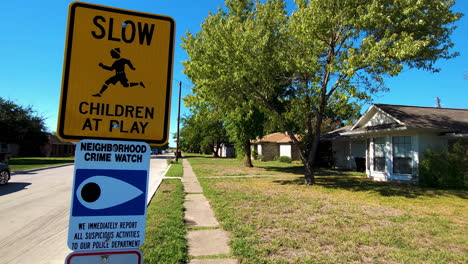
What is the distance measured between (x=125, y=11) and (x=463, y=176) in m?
16.6

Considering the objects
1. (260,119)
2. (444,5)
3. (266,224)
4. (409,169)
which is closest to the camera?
(266,224)

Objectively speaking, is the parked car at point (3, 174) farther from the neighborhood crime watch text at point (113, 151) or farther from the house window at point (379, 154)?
the house window at point (379, 154)

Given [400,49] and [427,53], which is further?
[427,53]

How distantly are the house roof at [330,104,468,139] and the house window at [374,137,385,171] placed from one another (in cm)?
86

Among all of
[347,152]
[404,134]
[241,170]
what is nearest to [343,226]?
[404,134]

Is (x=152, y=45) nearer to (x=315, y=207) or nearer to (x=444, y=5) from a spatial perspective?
(x=315, y=207)

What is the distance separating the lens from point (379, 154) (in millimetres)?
16500

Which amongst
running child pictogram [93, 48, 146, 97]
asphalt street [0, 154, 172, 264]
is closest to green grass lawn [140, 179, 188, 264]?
asphalt street [0, 154, 172, 264]

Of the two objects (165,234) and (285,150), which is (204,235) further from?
(285,150)

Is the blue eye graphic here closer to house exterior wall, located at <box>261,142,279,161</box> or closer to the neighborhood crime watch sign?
the neighborhood crime watch sign

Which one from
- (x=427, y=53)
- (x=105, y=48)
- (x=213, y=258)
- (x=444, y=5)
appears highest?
(x=444, y=5)

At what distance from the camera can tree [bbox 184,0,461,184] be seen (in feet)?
33.8

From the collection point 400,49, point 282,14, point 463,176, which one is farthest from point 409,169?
point 282,14

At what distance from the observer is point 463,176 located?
13.2m
